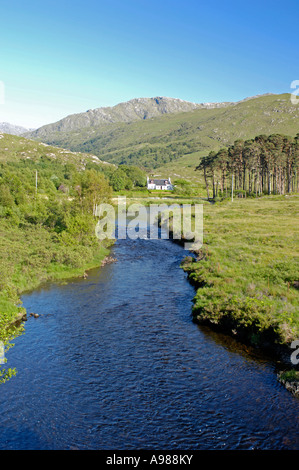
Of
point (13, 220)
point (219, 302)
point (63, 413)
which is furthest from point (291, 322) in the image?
point (13, 220)

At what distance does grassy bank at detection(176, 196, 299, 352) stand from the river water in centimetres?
128

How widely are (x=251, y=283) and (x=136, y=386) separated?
44.6 ft

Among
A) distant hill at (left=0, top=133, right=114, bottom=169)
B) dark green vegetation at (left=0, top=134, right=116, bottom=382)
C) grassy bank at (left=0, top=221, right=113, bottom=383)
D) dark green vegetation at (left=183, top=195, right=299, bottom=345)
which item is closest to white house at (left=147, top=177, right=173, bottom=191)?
distant hill at (left=0, top=133, right=114, bottom=169)

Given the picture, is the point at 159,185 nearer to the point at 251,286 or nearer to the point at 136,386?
the point at 251,286

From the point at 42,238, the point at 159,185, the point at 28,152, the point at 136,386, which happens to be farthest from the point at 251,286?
the point at 28,152

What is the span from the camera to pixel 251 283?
2741cm

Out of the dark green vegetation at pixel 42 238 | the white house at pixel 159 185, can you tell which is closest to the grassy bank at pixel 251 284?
the dark green vegetation at pixel 42 238

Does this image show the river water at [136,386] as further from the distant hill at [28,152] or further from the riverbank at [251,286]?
the distant hill at [28,152]

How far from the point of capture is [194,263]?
39.2m

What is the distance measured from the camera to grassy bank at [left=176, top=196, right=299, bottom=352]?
21562 mm

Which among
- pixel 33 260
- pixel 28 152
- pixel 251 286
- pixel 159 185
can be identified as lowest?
pixel 251 286

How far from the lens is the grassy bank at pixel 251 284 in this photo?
2156cm

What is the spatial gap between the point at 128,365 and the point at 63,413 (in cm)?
491

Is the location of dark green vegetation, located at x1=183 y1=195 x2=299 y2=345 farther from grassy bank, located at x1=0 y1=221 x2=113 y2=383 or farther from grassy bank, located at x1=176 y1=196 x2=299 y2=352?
grassy bank, located at x1=0 y1=221 x2=113 y2=383
